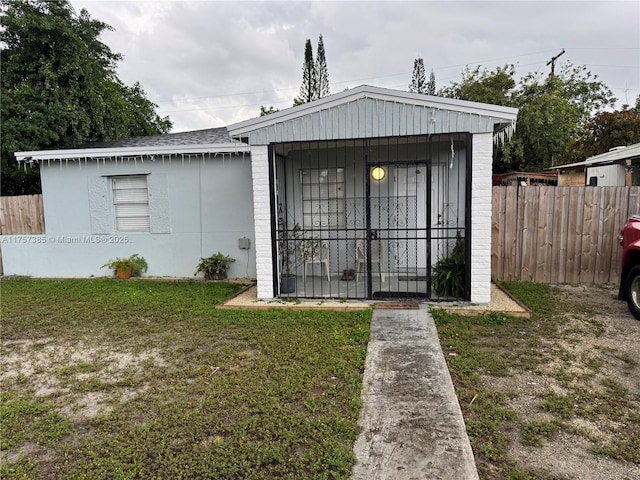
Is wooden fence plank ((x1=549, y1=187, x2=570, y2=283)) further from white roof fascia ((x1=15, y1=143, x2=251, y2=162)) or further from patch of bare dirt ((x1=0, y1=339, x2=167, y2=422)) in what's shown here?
patch of bare dirt ((x1=0, y1=339, x2=167, y2=422))

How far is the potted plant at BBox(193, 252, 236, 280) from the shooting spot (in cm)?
775

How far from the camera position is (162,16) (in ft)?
33.8

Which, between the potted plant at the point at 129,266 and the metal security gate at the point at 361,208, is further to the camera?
the potted plant at the point at 129,266

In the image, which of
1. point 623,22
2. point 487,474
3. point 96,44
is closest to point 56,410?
point 487,474

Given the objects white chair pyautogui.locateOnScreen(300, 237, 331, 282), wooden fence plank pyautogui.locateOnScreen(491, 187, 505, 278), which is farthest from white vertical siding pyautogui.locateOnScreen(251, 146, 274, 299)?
wooden fence plank pyautogui.locateOnScreen(491, 187, 505, 278)

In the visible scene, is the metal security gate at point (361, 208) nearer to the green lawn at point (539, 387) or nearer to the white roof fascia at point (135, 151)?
the white roof fascia at point (135, 151)

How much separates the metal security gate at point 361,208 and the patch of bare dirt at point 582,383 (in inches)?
93.5

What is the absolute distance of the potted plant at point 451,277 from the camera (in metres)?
5.73

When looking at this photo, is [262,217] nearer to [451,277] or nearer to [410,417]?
[451,277]

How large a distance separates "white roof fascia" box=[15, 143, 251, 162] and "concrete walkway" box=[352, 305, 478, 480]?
4841 millimetres

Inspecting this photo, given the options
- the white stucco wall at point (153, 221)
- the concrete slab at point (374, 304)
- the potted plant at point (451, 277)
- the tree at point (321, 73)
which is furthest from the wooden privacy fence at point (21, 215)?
the tree at point (321, 73)

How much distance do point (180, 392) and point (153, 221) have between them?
18.3 ft

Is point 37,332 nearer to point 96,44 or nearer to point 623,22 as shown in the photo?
point 623,22

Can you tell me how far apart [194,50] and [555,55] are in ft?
66.5
